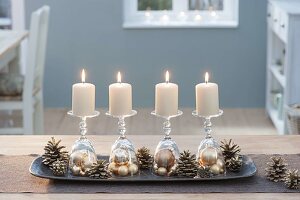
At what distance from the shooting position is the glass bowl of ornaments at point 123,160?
2109mm

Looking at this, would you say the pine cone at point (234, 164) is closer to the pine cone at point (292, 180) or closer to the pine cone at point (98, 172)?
the pine cone at point (292, 180)

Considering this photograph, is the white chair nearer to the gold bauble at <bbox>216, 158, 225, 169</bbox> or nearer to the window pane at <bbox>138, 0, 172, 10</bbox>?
the window pane at <bbox>138, 0, 172, 10</bbox>

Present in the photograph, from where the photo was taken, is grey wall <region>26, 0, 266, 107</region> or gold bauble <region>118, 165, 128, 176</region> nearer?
gold bauble <region>118, 165, 128, 176</region>

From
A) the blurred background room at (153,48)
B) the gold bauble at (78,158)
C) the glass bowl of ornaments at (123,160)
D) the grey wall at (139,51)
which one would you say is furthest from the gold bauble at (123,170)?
the grey wall at (139,51)

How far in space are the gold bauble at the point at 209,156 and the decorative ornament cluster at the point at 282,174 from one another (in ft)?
0.53

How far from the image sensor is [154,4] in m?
6.42

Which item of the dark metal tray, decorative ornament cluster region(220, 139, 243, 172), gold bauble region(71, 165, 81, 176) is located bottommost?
the dark metal tray

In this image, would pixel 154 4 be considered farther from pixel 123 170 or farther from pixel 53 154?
pixel 123 170

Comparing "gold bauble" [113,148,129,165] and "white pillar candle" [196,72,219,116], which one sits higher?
"white pillar candle" [196,72,219,116]

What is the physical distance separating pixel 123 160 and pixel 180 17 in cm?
434

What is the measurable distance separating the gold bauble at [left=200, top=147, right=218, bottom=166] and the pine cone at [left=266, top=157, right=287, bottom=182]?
0.52 feet

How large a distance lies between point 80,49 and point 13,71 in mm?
991

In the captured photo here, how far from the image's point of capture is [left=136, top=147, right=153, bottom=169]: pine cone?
7.17ft

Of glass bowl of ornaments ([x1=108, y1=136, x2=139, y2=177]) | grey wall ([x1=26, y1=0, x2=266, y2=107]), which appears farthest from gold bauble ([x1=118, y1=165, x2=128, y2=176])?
grey wall ([x1=26, y1=0, x2=266, y2=107])
